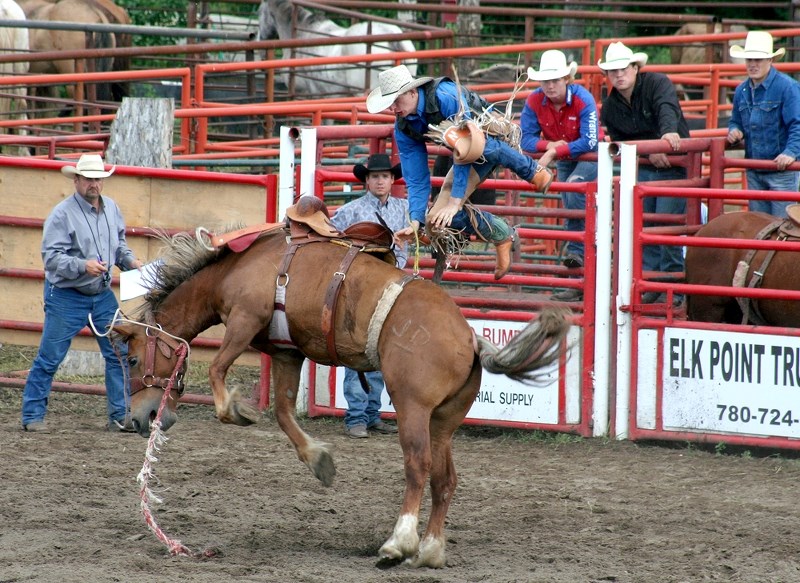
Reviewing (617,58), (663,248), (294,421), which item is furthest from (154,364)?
(617,58)

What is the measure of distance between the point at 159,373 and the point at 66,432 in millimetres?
2245

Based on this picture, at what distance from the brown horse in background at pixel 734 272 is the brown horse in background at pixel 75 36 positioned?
9.53 m

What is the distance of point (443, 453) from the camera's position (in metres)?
5.19

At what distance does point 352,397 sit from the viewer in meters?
7.50

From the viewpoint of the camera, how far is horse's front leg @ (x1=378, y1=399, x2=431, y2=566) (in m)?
4.89

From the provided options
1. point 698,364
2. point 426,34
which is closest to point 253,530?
point 698,364

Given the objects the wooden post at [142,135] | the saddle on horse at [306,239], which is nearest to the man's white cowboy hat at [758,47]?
the saddle on horse at [306,239]

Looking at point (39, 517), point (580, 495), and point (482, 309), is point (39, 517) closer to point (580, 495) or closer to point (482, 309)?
point (580, 495)

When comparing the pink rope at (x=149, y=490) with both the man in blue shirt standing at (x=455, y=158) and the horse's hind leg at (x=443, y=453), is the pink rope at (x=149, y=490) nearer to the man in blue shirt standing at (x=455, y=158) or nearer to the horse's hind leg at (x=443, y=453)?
the horse's hind leg at (x=443, y=453)

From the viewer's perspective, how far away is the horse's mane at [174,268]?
5457mm

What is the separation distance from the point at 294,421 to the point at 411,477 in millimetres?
769

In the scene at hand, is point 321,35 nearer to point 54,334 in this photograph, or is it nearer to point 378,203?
point 378,203

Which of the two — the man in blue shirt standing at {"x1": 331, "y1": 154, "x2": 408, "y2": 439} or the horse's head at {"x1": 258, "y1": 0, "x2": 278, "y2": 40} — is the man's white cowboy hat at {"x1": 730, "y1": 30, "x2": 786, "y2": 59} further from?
the horse's head at {"x1": 258, "y1": 0, "x2": 278, "y2": 40}

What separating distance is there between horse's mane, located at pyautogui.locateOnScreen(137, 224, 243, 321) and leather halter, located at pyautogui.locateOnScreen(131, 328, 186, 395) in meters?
0.15
